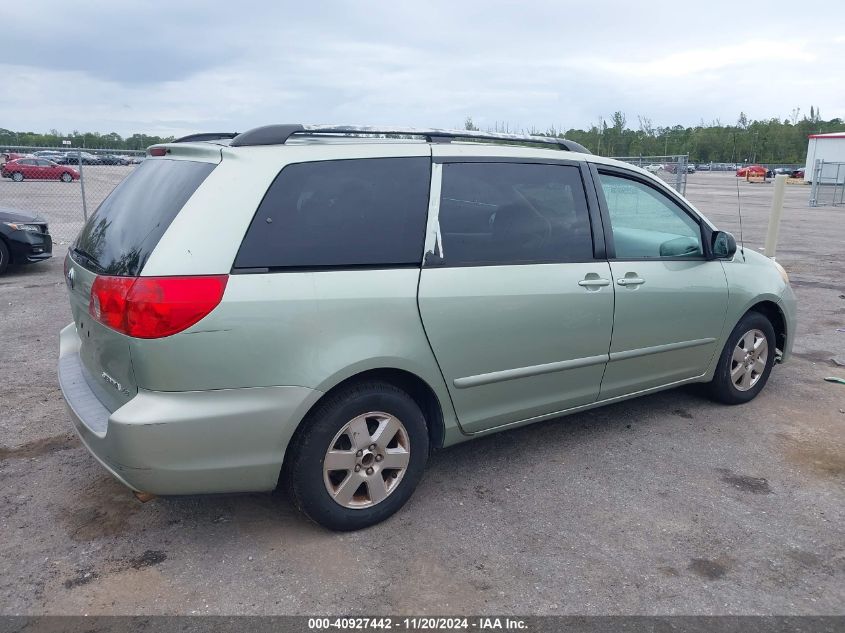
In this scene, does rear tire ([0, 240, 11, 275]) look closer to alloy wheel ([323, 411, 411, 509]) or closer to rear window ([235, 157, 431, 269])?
rear window ([235, 157, 431, 269])

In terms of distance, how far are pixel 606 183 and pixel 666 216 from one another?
707mm

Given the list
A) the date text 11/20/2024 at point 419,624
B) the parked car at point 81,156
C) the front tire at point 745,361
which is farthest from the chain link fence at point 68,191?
the date text 11/20/2024 at point 419,624

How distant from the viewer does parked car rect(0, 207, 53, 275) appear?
9453 mm

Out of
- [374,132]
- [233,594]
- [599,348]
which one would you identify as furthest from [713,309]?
[233,594]

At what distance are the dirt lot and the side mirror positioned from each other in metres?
1.12

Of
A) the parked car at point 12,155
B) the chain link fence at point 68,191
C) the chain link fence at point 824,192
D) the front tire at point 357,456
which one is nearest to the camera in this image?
the front tire at point 357,456

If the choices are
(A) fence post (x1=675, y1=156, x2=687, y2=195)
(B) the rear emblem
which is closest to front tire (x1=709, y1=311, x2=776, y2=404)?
(B) the rear emblem

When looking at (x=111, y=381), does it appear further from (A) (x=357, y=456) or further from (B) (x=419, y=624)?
(B) (x=419, y=624)

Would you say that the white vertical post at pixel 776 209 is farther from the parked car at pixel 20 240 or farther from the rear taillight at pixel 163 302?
the parked car at pixel 20 240

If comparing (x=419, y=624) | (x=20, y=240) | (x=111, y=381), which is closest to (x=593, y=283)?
(x=419, y=624)

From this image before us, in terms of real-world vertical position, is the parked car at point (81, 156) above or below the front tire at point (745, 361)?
above

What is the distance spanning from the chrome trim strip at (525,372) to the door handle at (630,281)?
17.0 inches

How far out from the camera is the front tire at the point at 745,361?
16.1ft

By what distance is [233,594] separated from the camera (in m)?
2.81
